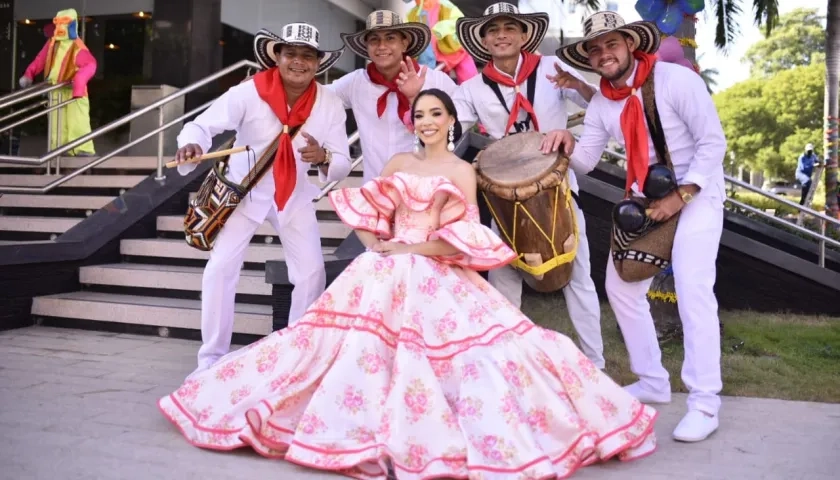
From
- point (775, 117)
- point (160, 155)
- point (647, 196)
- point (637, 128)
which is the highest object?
point (775, 117)

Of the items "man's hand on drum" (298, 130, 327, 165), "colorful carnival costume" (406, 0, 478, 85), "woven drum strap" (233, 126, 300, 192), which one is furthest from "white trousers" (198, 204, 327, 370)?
"colorful carnival costume" (406, 0, 478, 85)

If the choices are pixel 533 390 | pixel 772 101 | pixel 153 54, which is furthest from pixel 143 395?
pixel 772 101

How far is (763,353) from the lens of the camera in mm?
5941

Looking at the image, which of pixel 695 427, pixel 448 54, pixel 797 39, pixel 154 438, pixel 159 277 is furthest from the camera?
pixel 797 39

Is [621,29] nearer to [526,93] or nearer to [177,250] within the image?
[526,93]

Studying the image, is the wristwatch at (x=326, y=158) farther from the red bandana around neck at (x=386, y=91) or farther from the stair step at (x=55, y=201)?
the stair step at (x=55, y=201)

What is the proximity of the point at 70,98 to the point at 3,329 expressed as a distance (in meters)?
4.38

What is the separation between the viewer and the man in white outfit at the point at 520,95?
4633 mm

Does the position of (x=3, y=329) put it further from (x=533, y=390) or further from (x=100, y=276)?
(x=533, y=390)

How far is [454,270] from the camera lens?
3.76 m

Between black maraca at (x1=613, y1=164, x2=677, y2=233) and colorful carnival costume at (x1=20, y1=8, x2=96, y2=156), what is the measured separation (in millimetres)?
7627

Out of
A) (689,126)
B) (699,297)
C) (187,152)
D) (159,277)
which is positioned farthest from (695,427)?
(159,277)

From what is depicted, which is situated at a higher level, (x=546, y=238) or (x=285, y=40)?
(x=285, y=40)

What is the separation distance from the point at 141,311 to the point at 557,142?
3.69m
